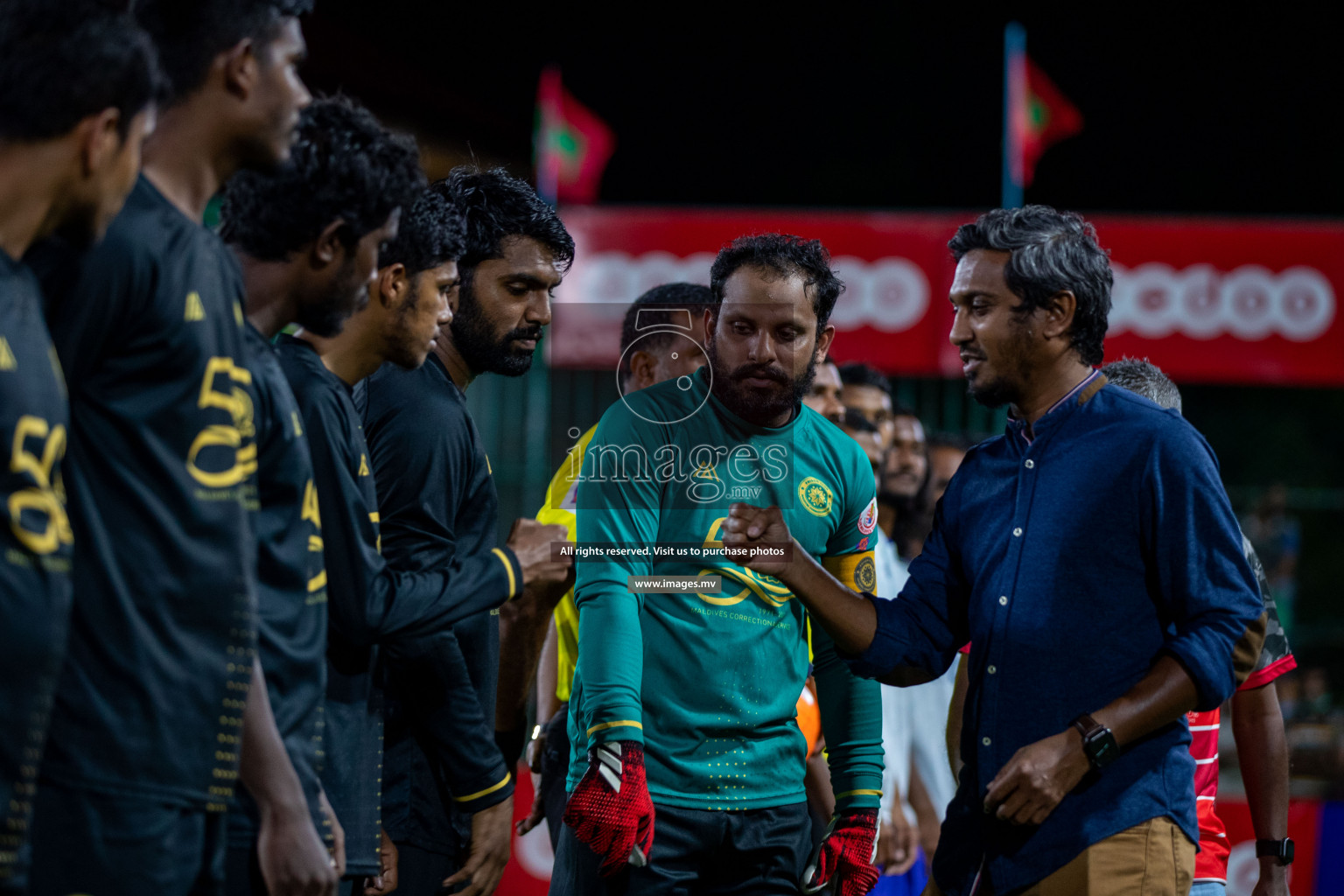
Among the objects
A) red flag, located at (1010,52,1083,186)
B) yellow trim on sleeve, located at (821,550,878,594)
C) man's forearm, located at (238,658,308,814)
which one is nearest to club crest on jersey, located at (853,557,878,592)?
yellow trim on sleeve, located at (821,550,878,594)

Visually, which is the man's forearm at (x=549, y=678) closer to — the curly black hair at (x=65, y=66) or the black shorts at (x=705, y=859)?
the black shorts at (x=705, y=859)

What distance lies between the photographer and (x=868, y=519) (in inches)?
134

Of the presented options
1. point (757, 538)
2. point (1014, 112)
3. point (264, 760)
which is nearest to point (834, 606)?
point (757, 538)

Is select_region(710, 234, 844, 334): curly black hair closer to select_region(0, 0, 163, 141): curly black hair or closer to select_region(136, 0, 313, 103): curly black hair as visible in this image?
select_region(136, 0, 313, 103): curly black hair

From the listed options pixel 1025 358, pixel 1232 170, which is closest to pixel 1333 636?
pixel 1025 358

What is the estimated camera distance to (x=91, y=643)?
1.84 metres

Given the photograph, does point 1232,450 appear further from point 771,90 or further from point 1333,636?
point 771,90

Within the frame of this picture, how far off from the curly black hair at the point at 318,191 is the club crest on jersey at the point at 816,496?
127 centimetres

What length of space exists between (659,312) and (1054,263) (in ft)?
4.28

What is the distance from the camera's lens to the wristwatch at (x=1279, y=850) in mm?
3514

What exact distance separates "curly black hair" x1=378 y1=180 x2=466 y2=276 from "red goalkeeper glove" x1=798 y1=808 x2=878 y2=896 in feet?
5.55

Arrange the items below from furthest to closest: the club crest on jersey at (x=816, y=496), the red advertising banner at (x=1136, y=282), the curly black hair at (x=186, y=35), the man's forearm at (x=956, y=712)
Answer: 1. the red advertising banner at (x=1136, y=282)
2. the man's forearm at (x=956, y=712)
3. the club crest on jersey at (x=816, y=496)
4. the curly black hair at (x=186, y=35)

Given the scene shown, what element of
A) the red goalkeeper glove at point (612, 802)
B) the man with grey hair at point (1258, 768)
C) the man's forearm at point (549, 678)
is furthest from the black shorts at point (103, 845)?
the man with grey hair at point (1258, 768)

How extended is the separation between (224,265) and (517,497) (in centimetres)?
817
